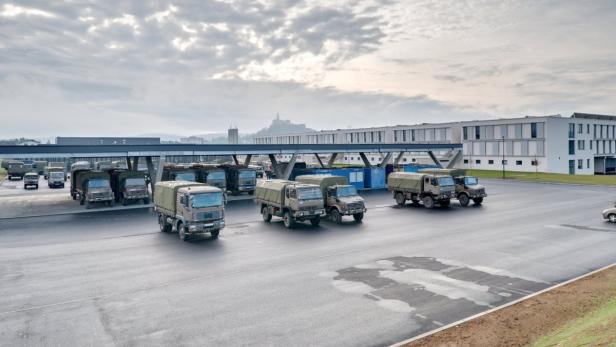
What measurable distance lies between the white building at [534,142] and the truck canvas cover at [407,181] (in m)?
43.9

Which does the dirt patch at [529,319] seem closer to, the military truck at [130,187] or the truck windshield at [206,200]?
the truck windshield at [206,200]

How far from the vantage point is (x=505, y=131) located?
248ft

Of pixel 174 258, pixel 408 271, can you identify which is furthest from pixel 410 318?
pixel 174 258

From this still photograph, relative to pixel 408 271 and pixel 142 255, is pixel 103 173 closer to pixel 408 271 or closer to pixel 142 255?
pixel 142 255

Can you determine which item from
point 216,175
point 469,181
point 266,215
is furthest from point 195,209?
point 469,181

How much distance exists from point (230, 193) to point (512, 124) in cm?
5514

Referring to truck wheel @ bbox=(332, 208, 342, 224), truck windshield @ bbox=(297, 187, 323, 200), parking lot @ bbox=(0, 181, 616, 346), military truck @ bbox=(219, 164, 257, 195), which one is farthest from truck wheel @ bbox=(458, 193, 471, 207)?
military truck @ bbox=(219, 164, 257, 195)

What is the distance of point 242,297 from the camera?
541 inches

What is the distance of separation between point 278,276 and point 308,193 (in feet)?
34.6

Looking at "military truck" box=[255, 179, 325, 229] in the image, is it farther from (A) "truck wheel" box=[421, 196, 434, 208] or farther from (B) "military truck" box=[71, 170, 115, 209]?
(B) "military truck" box=[71, 170, 115, 209]

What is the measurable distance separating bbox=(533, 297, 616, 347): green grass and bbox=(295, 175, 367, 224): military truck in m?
17.0

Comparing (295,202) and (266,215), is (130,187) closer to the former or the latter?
(266,215)

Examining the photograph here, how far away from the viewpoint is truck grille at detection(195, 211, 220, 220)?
22031mm

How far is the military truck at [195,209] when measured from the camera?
2195cm
